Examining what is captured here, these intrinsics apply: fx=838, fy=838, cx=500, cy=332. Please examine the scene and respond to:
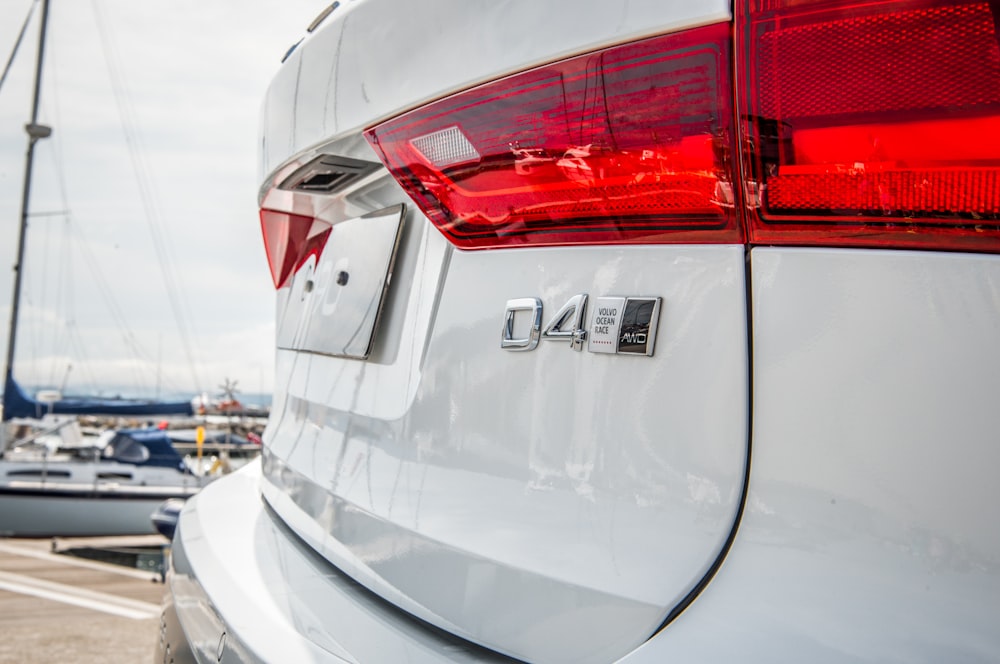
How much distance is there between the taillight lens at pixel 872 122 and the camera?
0.57 metres

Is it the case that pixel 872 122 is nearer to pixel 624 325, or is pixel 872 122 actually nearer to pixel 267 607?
pixel 624 325

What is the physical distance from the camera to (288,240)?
5.30ft

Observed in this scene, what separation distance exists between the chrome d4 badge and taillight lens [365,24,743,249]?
6 centimetres

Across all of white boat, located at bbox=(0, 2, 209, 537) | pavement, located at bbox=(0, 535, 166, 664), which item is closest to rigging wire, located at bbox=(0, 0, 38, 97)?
white boat, located at bbox=(0, 2, 209, 537)

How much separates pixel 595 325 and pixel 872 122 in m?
0.27

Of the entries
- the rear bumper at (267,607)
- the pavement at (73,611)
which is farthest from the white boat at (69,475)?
the rear bumper at (267,607)

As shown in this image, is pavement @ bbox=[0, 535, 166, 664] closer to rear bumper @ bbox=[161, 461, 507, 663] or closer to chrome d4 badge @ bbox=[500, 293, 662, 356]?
rear bumper @ bbox=[161, 461, 507, 663]

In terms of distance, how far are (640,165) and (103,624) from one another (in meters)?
5.12

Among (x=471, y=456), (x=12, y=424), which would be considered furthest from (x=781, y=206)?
(x=12, y=424)

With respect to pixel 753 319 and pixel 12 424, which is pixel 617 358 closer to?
pixel 753 319

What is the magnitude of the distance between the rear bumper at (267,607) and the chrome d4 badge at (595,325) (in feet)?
1.03

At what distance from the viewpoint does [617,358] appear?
0.72 m

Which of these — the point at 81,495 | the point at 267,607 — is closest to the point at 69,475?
the point at 81,495

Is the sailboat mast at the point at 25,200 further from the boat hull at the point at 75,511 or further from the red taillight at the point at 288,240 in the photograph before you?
the red taillight at the point at 288,240
